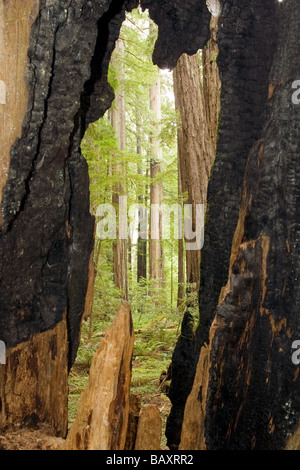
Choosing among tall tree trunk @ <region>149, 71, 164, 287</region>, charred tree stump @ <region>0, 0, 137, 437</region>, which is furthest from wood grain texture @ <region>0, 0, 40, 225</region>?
tall tree trunk @ <region>149, 71, 164, 287</region>

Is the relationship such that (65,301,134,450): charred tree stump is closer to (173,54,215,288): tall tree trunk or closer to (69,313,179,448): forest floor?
(69,313,179,448): forest floor

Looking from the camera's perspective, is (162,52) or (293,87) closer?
(293,87)

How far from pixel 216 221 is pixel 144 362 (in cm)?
485

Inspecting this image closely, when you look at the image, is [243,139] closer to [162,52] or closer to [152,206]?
[162,52]

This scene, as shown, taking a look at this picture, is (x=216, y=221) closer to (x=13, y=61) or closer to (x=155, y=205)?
(x=13, y=61)

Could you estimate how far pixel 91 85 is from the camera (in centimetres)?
365

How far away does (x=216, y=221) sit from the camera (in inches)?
135

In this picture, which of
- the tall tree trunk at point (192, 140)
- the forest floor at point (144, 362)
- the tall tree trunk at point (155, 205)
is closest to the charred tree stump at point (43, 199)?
the forest floor at point (144, 362)

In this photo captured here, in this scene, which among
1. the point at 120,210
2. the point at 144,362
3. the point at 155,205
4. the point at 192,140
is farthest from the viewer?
the point at 155,205

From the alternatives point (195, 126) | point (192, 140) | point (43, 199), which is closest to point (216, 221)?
point (43, 199)

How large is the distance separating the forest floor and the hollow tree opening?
4.99ft
